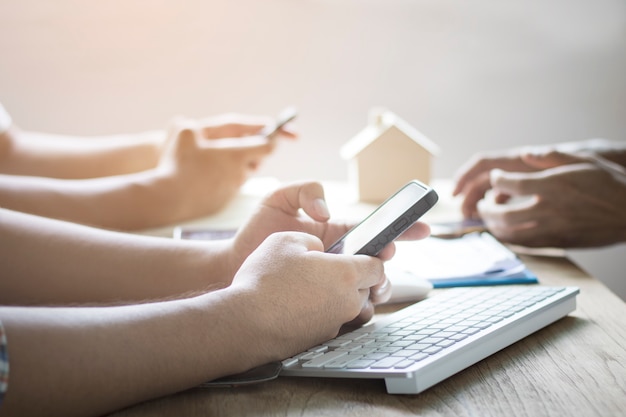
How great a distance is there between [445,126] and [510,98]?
20cm

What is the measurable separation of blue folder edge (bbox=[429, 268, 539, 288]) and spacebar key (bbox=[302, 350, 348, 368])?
0.27 metres

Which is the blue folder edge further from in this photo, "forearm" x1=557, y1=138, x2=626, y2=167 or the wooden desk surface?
"forearm" x1=557, y1=138, x2=626, y2=167

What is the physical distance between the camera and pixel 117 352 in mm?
533

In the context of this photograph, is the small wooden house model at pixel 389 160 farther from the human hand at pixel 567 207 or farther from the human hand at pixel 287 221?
the human hand at pixel 287 221

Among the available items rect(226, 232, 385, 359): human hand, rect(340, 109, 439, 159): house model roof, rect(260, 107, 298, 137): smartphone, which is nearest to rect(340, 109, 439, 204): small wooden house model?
rect(340, 109, 439, 159): house model roof

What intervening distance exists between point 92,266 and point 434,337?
370mm

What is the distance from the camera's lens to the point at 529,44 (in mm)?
2104

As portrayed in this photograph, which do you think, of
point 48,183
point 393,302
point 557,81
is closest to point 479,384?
point 393,302

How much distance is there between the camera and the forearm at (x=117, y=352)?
0.50 meters

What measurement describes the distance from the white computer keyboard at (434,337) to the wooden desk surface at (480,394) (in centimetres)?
1

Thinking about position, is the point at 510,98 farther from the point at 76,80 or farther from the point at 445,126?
the point at 76,80

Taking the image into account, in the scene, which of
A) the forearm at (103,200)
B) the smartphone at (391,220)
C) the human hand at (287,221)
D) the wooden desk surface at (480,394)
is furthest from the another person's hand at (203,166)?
the wooden desk surface at (480,394)

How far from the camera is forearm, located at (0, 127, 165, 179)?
4.42ft

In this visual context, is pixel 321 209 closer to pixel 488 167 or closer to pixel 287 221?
pixel 287 221
